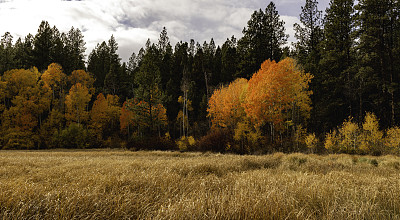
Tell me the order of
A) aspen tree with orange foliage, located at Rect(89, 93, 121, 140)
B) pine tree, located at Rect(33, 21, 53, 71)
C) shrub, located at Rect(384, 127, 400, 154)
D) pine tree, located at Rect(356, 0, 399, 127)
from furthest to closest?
pine tree, located at Rect(33, 21, 53, 71), aspen tree with orange foliage, located at Rect(89, 93, 121, 140), pine tree, located at Rect(356, 0, 399, 127), shrub, located at Rect(384, 127, 400, 154)

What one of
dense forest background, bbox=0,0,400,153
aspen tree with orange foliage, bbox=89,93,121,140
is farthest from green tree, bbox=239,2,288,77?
aspen tree with orange foliage, bbox=89,93,121,140

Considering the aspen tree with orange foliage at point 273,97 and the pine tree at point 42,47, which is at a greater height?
the pine tree at point 42,47

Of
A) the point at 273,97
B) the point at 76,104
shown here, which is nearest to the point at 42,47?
the point at 76,104

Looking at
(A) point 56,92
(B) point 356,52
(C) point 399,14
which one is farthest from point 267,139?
(A) point 56,92

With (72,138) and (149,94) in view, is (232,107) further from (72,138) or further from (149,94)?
(72,138)

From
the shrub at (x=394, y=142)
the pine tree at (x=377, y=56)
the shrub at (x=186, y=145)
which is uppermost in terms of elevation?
the pine tree at (x=377, y=56)

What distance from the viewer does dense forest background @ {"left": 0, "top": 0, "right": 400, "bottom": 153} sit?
26.9m

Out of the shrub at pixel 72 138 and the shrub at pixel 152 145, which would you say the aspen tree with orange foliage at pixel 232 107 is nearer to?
the shrub at pixel 152 145

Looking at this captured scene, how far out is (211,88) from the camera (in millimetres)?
43094

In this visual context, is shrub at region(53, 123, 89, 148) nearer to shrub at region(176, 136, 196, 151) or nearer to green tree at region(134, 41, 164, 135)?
green tree at region(134, 41, 164, 135)

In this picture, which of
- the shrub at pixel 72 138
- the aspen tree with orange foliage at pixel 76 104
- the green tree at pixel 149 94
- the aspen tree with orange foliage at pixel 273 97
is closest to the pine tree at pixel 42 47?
the aspen tree with orange foliage at pixel 76 104

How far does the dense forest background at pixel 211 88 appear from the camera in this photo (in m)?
26.9

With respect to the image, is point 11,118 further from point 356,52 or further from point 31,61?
point 356,52

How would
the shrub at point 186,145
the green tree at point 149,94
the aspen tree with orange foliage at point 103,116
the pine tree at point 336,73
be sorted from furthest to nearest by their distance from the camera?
the aspen tree with orange foliage at point 103,116 < the green tree at point 149,94 < the pine tree at point 336,73 < the shrub at point 186,145
